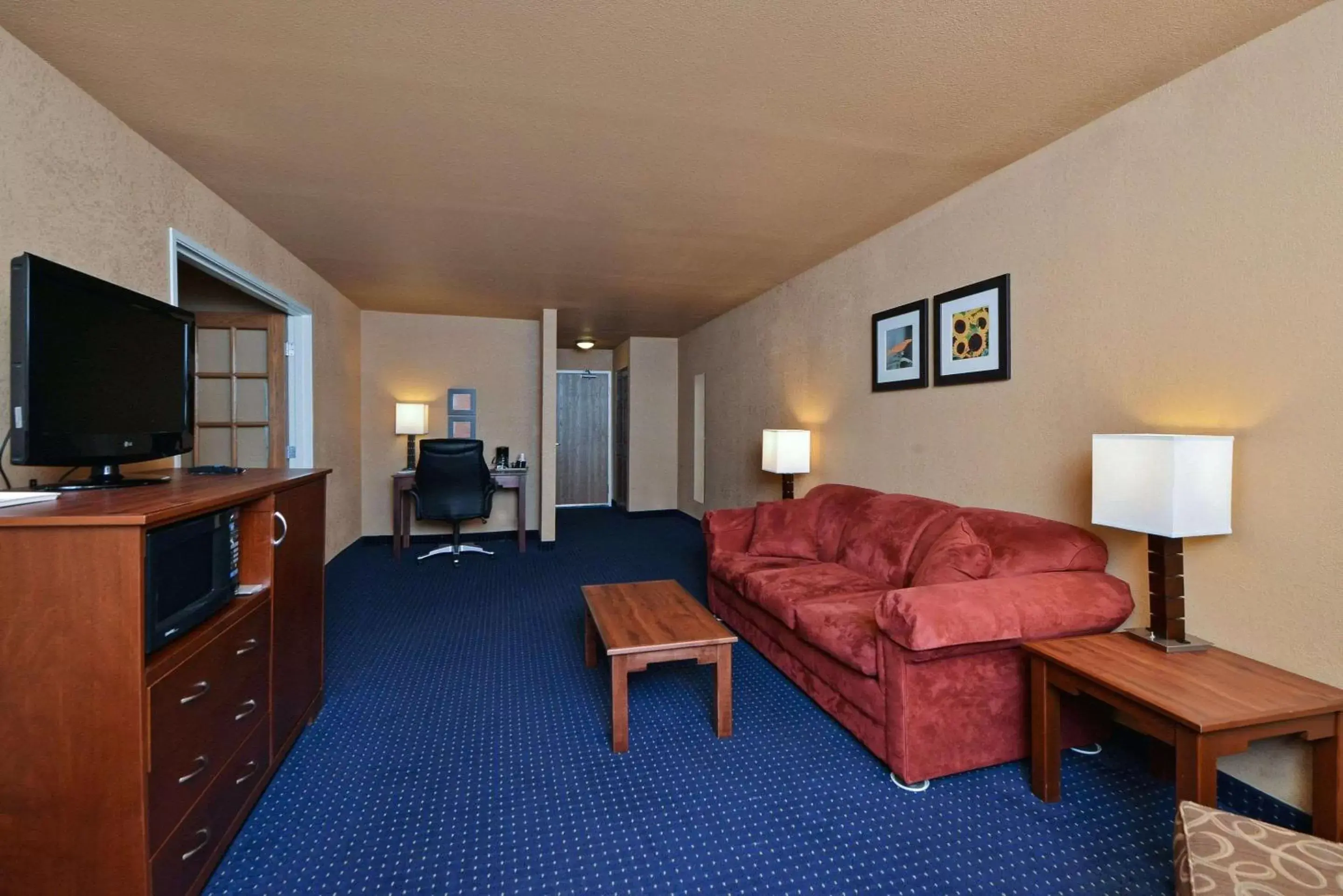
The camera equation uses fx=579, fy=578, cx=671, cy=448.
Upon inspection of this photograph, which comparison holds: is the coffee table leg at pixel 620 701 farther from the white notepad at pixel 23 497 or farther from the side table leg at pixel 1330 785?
the side table leg at pixel 1330 785

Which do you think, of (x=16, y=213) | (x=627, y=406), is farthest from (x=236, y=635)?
(x=627, y=406)

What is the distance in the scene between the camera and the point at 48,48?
1.78 meters

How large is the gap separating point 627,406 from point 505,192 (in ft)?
15.2

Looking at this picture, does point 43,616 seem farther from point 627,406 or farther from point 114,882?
point 627,406

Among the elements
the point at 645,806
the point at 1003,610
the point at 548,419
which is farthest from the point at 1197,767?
the point at 548,419

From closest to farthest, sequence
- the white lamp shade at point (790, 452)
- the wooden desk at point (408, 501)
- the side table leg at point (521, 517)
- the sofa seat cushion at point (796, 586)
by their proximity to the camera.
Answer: the sofa seat cushion at point (796, 586)
the white lamp shade at point (790, 452)
the wooden desk at point (408, 501)
the side table leg at point (521, 517)

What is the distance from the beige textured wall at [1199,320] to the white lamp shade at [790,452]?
100 centimetres

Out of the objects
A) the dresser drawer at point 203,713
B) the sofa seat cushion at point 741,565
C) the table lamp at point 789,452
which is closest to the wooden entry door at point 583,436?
the table lamp at point 789,452

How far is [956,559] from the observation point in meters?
2.30

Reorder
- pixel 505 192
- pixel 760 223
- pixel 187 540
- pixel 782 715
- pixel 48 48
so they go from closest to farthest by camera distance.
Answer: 1. pixel 187 540
2. pixel 48 48
3. pixel 782 715
4. pixel 505 192
5. pixel 760 223

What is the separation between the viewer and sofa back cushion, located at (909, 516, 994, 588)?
88.7 inches

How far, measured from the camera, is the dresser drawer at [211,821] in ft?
4.24

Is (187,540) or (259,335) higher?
(259,335)

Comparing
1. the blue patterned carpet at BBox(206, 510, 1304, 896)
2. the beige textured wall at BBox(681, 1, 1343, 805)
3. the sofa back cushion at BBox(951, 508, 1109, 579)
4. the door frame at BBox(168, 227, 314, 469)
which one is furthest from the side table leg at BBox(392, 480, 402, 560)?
the sofa back cushion at BBox(951, 508, 1109, 579)
